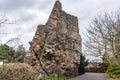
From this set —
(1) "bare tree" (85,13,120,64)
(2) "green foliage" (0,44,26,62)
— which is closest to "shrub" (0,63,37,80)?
(2) "green foliage" (0,44,26,62)

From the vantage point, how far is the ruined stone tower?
1318 inches

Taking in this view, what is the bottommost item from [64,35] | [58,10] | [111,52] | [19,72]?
[19,72]

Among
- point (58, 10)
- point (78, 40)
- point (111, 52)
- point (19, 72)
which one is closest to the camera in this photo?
point (19, 72)

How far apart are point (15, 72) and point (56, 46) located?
22.3m

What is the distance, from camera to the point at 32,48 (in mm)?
34438

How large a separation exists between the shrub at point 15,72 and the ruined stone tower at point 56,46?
18379 mm

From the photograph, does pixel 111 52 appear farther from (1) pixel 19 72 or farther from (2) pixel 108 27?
A: (1) pixel 19 72

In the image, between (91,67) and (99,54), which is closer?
(99,54)

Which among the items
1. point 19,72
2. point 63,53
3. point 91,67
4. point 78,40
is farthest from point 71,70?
point 19,72

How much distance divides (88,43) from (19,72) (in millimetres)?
22445

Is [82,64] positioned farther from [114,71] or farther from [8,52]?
[8,52]

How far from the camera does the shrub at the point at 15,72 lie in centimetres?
1154

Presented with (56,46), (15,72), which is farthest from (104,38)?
(15,72)

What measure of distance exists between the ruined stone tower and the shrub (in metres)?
18.4
